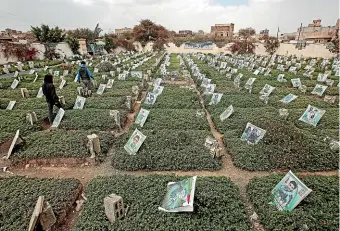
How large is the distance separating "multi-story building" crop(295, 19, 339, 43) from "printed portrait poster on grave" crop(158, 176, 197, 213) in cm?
6346

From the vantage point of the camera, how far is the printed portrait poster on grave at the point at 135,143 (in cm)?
641

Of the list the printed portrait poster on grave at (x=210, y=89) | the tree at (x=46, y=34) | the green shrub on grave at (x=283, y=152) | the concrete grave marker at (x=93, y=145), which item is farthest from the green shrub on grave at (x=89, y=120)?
the tree at (x=46, y=34)

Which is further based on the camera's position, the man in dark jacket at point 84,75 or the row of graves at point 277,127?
the man in dark jacket at point 84,75

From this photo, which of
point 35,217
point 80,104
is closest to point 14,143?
point 35,217

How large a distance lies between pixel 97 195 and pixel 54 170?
208cm

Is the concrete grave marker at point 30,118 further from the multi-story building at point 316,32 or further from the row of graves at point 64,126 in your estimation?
the multi-story building at point 316,32

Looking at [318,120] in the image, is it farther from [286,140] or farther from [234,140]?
[234,140]

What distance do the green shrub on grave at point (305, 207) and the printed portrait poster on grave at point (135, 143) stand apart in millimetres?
2912

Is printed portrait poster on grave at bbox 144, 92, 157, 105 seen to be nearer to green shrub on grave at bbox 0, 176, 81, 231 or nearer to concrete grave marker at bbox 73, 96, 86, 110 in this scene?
concrete grave marker at bbox 73, 96, 86, 110

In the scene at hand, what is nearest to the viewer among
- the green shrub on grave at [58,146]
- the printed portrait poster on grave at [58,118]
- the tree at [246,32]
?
the green shrub on grave at [58,146]

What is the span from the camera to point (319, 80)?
16656 mm

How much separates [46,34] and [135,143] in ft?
125

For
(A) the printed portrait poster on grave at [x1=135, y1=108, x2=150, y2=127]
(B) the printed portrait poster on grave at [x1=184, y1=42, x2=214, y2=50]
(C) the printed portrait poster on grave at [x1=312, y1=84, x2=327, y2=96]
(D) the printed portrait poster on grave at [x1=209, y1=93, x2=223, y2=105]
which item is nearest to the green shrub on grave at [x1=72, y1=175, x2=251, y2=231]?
A: (A) the printed portrait poster on grave at [x1=135, y1=108, x2=150, y2=127]

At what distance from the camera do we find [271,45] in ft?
145
